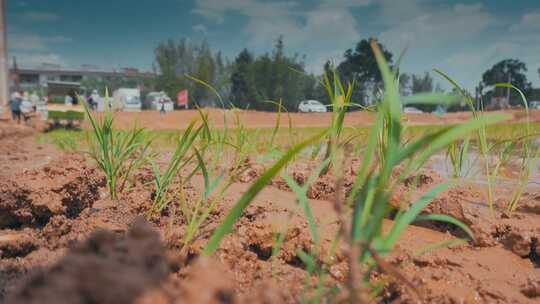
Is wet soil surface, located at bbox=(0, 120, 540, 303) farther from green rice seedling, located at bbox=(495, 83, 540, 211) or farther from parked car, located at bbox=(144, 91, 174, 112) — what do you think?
parked car, located at bbox=(144, 91, 174, 112)

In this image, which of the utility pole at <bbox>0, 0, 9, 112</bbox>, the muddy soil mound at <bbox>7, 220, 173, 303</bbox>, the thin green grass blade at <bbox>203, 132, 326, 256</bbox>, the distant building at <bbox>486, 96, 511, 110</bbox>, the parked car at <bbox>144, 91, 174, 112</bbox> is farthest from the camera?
the distant building at <bbox>486, 96, 511, 110</bbox>

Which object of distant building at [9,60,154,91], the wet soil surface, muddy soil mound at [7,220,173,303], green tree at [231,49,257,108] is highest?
distant building at [9,60,154,91]

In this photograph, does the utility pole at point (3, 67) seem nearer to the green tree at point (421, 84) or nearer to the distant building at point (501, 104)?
the distant building at point (501, 104)

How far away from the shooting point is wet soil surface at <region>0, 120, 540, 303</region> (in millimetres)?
423

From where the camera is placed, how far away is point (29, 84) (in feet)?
222

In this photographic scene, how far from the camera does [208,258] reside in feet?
1.85

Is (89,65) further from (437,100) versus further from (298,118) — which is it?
(437,100)

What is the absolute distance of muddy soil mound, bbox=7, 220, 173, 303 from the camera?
40 cm

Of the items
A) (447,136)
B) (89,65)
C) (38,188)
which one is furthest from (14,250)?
(89,65)

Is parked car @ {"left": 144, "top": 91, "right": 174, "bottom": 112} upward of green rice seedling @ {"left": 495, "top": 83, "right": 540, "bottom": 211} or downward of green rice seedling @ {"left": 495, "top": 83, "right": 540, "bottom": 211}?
upward

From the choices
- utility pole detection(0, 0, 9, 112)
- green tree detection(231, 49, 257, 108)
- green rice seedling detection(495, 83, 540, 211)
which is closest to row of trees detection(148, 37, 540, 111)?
green tree detection(231, 49, 257, 108)

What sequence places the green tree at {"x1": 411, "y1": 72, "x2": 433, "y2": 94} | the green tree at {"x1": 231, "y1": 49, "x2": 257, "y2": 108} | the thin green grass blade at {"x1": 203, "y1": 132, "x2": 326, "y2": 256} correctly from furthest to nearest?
the green tree at {"x1": 411, "y1": 72, "x2": 433, "y2": 94} → the green tree at {"x1": 231, "y1": 49, "x2": 257, "y2": 108} → the thin green grass blade at {"x1": 203, "y1": 132, "x2": 326, "y2": 256}

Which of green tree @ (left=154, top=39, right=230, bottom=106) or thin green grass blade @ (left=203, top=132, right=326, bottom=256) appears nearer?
thin green grass blade @ (left=203, top=132, right=326, bottom=256)

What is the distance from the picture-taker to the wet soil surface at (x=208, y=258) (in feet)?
1.39
